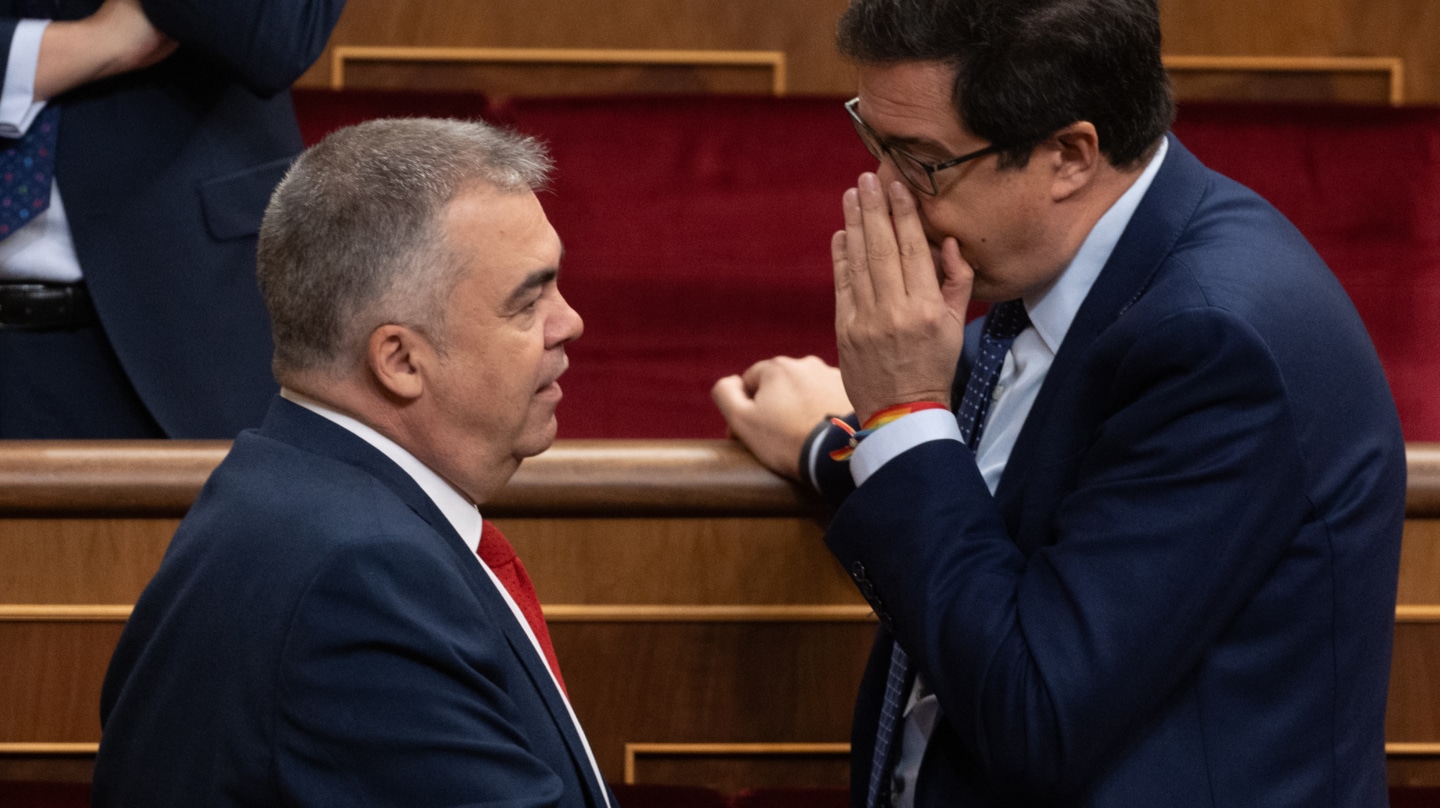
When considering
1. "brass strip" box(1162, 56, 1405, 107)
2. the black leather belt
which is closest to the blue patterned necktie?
the black leather belt

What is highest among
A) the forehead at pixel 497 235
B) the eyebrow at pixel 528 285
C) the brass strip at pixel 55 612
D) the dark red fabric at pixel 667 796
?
the forehead at pixel 497 235

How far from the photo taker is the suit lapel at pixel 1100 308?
1037 millimetres

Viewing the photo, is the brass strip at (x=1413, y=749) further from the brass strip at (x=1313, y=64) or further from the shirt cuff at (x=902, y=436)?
the brass strip at (x=1313, y=64)

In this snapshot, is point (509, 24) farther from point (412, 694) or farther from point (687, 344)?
point (412, 694)

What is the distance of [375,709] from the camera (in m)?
0.83

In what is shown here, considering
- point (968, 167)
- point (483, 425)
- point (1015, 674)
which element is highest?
point (968, 167)

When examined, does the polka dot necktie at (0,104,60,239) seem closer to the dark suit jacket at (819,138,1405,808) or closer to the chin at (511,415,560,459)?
the chin at (511,415,560,459)

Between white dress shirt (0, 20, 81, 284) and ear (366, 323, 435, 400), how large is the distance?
2.38 feet

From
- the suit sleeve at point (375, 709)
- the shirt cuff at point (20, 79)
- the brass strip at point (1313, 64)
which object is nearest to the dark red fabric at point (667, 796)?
the suit sleeve at point (375, 709)

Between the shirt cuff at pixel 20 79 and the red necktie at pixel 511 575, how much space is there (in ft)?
2.35

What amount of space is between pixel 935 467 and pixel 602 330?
4.56 feet

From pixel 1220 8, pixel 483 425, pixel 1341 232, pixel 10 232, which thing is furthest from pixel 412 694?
pixel 1220 8

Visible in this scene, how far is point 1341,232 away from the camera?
2.46 meters

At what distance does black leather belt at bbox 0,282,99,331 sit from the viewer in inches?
60.1
